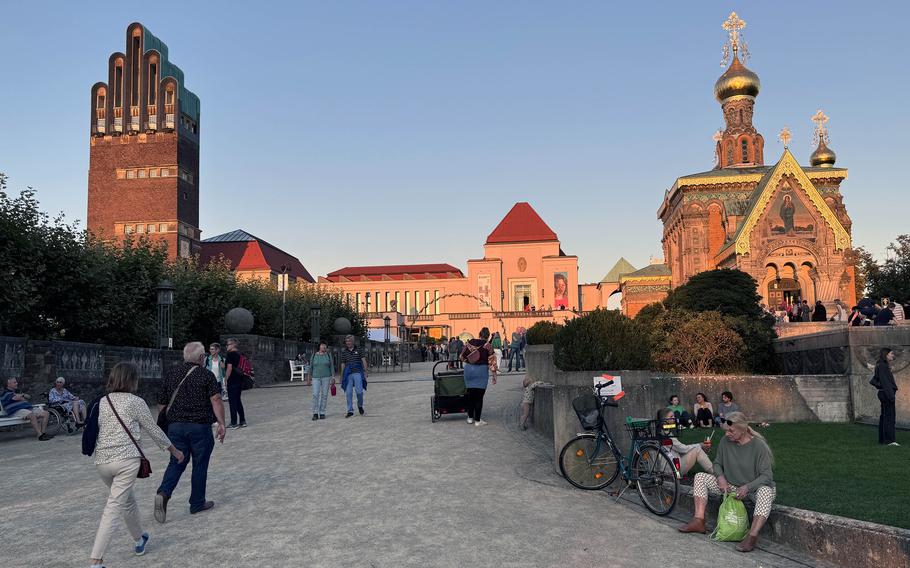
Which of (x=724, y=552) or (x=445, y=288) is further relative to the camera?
(x=445, y=288)

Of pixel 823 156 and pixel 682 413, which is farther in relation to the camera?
pixel 823 156

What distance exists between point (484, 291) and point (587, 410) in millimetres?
85031

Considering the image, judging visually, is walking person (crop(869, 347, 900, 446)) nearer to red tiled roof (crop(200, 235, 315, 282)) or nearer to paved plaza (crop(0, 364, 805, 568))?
paved plaza (crop(0, 364, 805, 568))

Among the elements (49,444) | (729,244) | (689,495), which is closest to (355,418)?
(49,444)

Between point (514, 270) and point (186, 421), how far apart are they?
88.4 metres

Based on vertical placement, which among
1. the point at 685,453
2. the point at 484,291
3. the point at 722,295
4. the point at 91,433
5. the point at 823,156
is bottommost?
the point at 685,453

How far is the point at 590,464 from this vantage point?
9094mm

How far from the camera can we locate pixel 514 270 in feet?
313

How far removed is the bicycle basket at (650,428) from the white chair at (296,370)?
2437 cm

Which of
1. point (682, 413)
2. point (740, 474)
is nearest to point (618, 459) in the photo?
point (740, 474)

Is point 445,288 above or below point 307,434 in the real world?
above

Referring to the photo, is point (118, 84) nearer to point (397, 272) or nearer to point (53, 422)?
point (397, 272)

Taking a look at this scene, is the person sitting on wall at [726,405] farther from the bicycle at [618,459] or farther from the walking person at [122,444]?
the walking person at [122,444]

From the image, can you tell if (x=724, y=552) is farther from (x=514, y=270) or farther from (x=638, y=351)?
(x=514, y=270)
